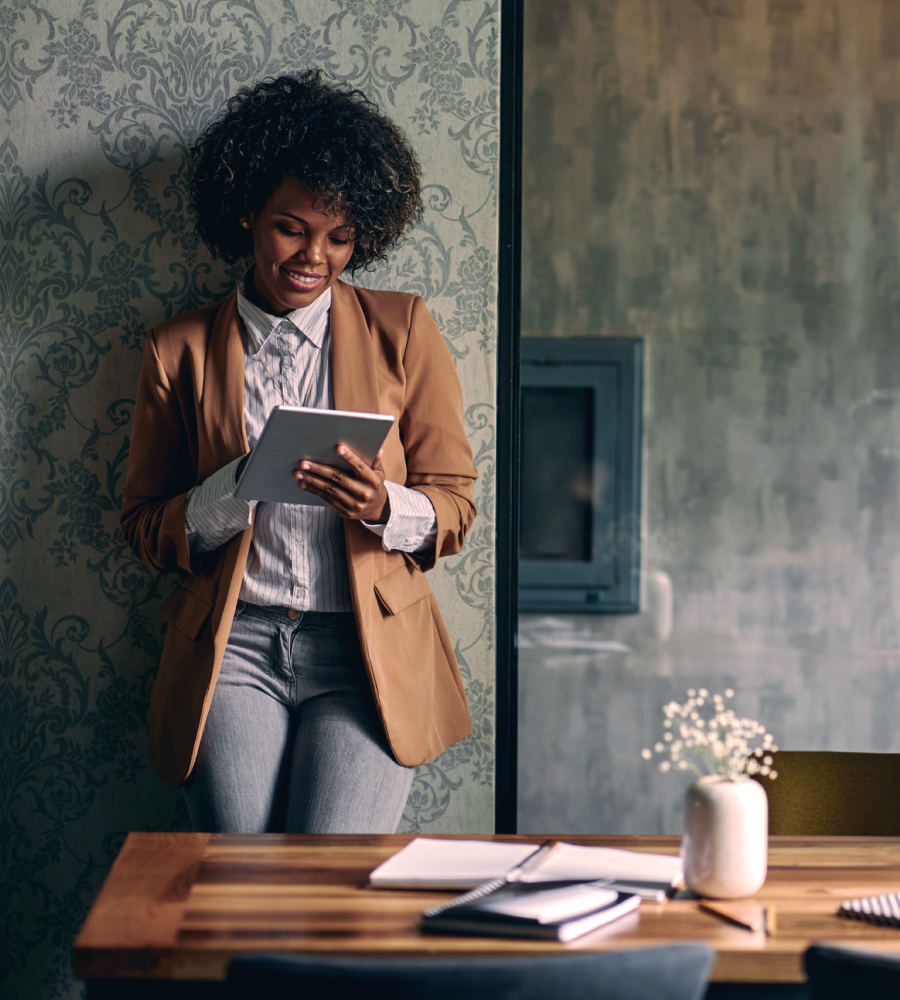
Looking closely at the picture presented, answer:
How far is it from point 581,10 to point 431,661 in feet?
5.22

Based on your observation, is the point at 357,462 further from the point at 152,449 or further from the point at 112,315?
the point at 112,315

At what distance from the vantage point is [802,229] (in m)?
2.34

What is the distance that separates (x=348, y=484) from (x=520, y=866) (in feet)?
2.29

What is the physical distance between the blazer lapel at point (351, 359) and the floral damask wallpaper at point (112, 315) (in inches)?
12.2

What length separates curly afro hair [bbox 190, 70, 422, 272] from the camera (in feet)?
5.81

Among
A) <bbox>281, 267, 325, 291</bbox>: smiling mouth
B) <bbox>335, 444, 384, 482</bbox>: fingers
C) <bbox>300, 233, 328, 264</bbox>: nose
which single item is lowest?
<bbox>335, 444, 384, 482</bbox>: fingers

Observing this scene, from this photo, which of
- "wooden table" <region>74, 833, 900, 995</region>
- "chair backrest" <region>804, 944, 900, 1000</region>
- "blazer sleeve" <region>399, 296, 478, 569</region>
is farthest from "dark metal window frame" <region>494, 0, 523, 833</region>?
"chair backrest" <region>804, 944, 900, 1000</region>

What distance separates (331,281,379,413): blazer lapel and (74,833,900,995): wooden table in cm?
84

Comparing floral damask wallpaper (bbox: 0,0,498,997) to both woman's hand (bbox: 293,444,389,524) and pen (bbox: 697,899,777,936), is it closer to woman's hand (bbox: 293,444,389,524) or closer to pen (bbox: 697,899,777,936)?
woman's hand (bbox: 293,444,389,524)

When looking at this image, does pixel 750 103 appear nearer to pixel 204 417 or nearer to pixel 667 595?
pixel 667 595

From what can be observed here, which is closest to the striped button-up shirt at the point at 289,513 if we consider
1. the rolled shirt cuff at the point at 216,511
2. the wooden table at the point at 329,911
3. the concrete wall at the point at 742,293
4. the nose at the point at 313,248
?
the rolled shirt cuff at the point at 216,511

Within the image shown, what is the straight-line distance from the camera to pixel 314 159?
69.1 inches

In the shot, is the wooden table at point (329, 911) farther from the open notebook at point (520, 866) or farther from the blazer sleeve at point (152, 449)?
the blazer sleeve at point (152, 449)

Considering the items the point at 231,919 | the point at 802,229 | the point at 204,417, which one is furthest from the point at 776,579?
the point at 231,919
